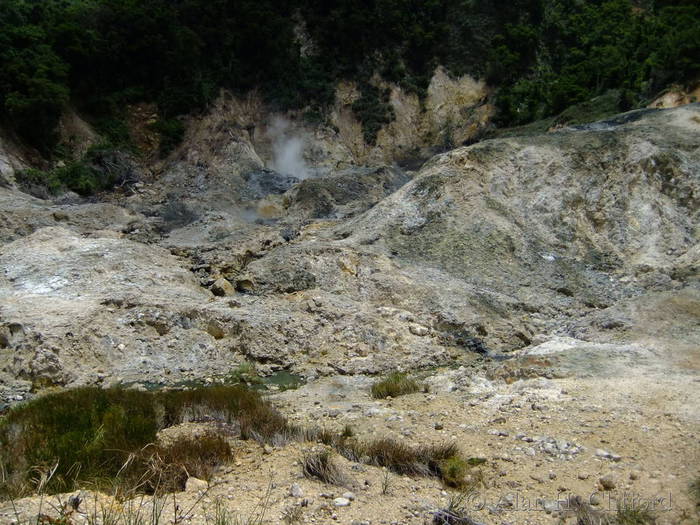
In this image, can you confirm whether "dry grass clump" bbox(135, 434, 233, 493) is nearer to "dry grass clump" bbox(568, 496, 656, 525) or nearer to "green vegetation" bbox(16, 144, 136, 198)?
"dry grass clump" bbox(568, 496, 656, 525)

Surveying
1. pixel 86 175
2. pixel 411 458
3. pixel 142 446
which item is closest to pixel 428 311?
pixel 411 458

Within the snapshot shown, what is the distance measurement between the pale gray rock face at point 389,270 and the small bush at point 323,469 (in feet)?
21.7

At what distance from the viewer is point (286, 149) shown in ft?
130

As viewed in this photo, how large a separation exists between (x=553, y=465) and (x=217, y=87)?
3573 cm

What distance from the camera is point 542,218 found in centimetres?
2045

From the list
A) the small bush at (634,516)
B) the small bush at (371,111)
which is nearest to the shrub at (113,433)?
the small bush at (634,516)

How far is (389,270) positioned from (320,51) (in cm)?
2950

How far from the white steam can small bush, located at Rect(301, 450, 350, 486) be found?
104 ft

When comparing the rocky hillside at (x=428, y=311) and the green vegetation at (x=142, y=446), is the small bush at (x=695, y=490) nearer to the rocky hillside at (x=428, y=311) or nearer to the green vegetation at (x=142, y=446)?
the rocky hillside at (x=428, y=311)

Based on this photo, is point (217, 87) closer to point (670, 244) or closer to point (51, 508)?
point (670, 244)

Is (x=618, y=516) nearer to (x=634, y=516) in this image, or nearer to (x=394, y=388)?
(x=634, y=516)

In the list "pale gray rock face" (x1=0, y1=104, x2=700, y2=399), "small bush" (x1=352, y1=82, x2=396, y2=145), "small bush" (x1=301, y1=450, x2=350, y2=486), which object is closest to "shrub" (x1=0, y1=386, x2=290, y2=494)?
"small bush" (x1=301, y1=450, x2=350, y2=486)

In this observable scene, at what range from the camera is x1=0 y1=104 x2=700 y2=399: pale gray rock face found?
45.6ft

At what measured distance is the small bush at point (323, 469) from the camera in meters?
6.92
